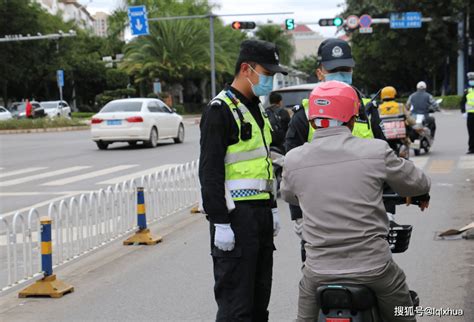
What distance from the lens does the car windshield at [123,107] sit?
24.8m

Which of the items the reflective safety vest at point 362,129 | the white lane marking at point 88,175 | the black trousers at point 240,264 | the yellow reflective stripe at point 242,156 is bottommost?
the white lane marking at point 88,175

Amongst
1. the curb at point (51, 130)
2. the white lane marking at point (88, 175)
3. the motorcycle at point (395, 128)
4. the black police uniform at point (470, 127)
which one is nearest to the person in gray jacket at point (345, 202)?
the motorcycle at point (395, 128)

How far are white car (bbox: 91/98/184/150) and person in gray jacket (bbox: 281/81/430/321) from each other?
20704 millimetres

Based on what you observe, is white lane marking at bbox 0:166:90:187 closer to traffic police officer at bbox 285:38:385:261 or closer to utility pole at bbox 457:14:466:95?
traffic police officer at bbox 285:38:385:261

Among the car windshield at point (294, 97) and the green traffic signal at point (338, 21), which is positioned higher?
the green traffic signal at point (338, 21)

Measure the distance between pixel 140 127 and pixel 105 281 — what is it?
54.9 feet

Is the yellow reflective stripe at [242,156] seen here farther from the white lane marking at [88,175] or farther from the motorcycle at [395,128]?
the white lane marking at [88,175]

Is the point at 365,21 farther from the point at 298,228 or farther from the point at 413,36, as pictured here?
the point at 298,228

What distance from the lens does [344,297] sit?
351 centimetres

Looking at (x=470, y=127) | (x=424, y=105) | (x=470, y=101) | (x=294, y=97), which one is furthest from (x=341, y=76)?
(x=424, y=105)

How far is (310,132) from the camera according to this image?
207 inches

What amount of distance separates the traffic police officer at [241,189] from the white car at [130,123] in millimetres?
19709

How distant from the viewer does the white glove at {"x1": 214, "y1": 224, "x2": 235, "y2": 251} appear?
4.43 m

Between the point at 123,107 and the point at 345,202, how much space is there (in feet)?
71.5
